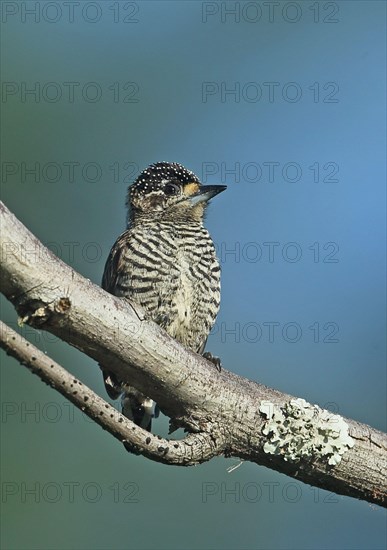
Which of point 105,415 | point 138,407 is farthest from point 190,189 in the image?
point 105,415

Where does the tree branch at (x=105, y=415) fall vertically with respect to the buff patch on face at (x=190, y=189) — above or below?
below

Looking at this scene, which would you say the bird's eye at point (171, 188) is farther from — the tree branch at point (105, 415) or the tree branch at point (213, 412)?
the tree branch at point (105, 415)

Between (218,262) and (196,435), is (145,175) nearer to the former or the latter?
(218,262)

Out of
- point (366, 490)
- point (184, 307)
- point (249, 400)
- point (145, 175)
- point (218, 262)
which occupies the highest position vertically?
point (145, 175)

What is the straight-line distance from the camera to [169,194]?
4.96 metres

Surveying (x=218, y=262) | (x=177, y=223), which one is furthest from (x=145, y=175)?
(x=218, y=262)

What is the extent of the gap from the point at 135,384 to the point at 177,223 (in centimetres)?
198

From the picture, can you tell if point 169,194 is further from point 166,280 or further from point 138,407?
point 138,407

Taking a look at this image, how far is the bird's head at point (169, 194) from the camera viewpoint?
16.1ft

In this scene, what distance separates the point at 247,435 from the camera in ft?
9.93

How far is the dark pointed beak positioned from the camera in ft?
16.0

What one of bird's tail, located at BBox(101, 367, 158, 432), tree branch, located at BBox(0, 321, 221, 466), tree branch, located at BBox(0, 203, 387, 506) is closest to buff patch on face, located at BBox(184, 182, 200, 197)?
bird's tail, located at BBox(101, 367, 158, 432)

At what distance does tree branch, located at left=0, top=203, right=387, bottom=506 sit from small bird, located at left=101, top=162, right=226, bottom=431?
1201 mm

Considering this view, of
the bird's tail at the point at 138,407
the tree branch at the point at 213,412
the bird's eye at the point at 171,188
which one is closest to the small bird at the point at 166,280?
the bird's tail at the point at 138,407
